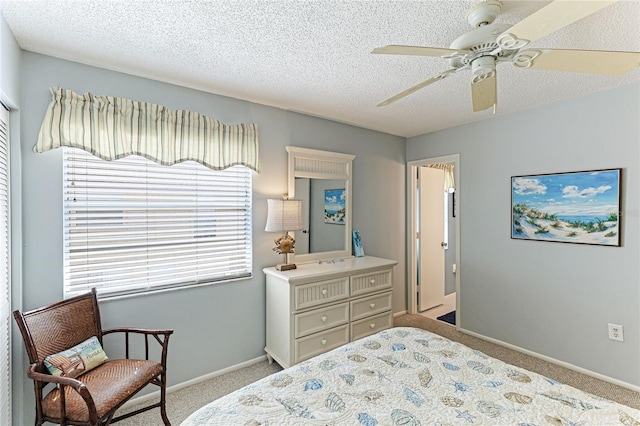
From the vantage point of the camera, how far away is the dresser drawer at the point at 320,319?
259 centimetres

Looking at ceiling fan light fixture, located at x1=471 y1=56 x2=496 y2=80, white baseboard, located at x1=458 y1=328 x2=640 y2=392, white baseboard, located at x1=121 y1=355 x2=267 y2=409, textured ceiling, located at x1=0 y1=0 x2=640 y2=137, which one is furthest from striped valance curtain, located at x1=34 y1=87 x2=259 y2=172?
white baseboard, located at x1=458 y1=328 x2=640 y2=392

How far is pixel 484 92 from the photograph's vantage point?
1.70m

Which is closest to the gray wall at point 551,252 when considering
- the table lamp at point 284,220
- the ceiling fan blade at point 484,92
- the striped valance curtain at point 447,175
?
the striped valance curtain at point 447,175

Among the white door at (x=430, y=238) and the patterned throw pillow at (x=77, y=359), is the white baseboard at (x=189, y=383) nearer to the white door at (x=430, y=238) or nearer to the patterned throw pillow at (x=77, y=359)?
the patterned throw pillow at (x=77, y=359)

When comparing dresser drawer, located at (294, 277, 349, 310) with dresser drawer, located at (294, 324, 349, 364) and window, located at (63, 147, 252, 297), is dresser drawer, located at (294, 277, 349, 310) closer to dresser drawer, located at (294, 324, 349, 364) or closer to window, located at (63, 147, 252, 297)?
dresser drawer, located at (294, 324, 349, 364)

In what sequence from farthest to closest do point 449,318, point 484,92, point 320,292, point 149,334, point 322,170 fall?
1. point 449,318
2. point 322,170
3. point 320,292
4. point 149,334
5. point 484,92

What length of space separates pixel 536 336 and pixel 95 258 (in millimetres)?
3871

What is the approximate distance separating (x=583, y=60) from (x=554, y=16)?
1.66ft

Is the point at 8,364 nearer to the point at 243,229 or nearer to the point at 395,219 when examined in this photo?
the point at 243,229

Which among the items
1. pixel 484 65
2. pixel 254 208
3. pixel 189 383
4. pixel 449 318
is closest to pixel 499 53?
pixel 484 65

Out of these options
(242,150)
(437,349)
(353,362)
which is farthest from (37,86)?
(437,349)

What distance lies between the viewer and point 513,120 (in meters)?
3.12

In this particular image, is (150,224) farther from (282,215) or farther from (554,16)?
(554,16)

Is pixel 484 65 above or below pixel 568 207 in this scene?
above
